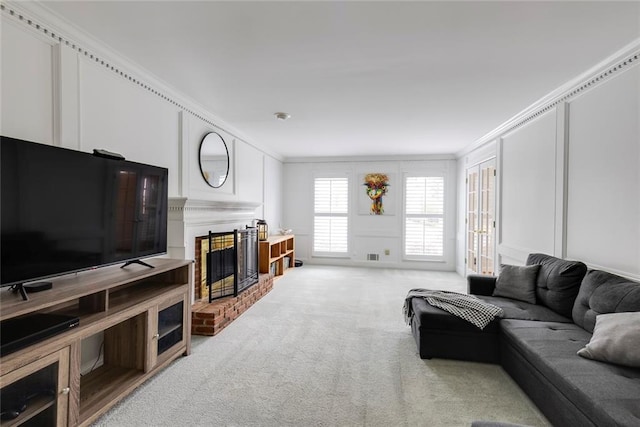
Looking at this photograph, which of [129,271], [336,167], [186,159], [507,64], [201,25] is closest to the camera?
[201,25]

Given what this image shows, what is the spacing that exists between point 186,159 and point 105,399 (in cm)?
229

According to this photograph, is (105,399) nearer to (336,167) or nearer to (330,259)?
(330,259)

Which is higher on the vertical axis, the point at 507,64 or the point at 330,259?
the point at 507,64

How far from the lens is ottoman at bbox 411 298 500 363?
2.42 metres

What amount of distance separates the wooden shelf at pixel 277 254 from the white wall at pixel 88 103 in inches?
64.7

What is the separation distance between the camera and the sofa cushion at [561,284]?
2.43 metres

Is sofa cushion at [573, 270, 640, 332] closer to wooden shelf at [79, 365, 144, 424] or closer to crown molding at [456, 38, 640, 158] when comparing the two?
crown molding at [456, 38, 640, 158]

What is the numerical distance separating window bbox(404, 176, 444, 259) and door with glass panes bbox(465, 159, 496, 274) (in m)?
0.76

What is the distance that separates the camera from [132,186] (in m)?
2.12

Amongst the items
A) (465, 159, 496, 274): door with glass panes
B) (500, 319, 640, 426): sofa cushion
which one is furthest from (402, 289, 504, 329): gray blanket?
(465, 159, 496, 274): door with glass panes

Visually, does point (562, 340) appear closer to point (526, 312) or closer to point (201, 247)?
point (526, 312)

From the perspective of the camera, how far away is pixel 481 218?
4.86m

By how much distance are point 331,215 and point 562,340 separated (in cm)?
494

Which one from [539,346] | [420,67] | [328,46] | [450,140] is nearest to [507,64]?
[420,67]
